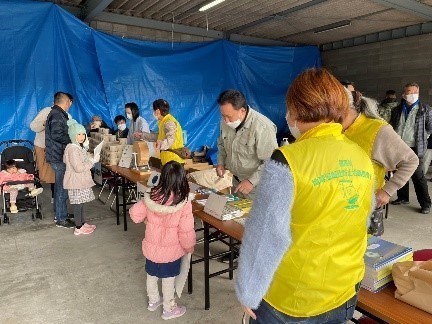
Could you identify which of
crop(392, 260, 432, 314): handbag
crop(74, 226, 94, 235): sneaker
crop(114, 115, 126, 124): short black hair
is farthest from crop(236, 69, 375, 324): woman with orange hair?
crop(114, 115, 126, 124): short black hair

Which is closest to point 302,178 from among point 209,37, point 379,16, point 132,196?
point 132,196

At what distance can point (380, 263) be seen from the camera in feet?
3.95

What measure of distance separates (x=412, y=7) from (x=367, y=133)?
4995 millimetres

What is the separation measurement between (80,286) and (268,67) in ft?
20.5

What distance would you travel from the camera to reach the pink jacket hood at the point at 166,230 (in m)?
2.02

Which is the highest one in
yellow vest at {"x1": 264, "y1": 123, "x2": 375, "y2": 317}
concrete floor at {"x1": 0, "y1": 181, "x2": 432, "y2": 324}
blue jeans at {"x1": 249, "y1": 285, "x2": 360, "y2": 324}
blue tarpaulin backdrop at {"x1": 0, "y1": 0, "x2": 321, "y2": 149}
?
blue tarpaulin backdrop at {"x1": 0, "y1": 0, "x2": 321, "y2": 149}

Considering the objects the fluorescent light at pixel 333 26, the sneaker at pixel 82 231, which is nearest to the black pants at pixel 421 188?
the fluorescent light at pixel 333 26

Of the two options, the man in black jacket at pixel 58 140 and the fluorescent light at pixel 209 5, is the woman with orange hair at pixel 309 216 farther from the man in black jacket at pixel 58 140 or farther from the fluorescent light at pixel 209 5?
the fluorescent light at pixel 209 5

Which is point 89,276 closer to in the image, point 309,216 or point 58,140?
point 58,140

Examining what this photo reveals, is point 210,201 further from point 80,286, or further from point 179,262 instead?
point 80,286

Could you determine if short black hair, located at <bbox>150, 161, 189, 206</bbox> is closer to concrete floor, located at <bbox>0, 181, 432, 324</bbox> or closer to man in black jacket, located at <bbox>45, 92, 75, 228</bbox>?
concrete floor, located at <bbox>0, 181, 432, 324</bbox>

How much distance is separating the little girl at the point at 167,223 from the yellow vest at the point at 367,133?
984 mm

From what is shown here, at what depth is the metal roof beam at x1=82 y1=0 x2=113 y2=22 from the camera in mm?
5355

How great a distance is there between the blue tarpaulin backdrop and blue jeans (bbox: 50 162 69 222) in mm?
1966
